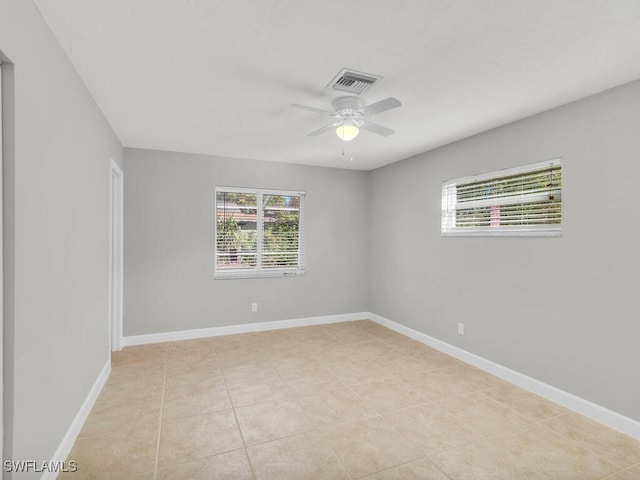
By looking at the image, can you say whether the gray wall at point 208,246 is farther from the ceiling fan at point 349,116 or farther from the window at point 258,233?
the ceiling fan at point 349,116

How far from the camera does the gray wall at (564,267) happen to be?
2459 millimetres

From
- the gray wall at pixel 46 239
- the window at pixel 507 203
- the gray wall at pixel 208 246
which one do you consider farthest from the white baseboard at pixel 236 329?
the window at pixel 507 203

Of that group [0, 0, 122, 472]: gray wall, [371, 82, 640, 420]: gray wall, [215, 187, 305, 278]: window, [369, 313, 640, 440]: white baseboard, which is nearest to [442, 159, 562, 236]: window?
[371, 82, 640, 420]: gray wall

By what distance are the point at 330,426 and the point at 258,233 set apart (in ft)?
10.1

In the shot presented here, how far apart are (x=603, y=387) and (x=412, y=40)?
2.81 m

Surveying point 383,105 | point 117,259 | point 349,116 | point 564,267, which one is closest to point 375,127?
point 349,116

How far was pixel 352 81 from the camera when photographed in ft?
7.82

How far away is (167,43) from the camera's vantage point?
6.48 ft

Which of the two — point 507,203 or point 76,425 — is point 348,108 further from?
point 76,425

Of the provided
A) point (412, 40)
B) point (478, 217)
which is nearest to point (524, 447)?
point (478, 217)

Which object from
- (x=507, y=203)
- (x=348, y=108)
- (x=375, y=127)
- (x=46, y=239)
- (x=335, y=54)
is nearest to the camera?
(x=46, y=239)

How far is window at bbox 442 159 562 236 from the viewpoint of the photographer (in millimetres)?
2982

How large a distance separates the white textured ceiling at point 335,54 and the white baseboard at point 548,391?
2374 mm
